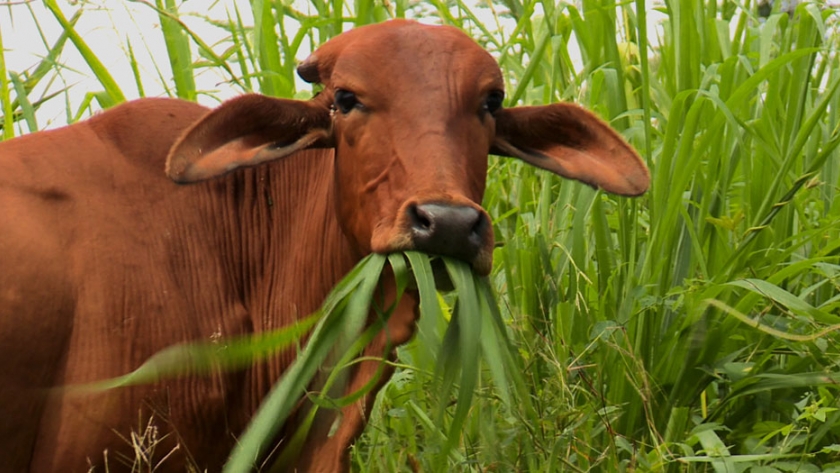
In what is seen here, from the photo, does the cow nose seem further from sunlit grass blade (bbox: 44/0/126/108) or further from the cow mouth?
sunlit grass blade (bbox: 44/0/126/108)

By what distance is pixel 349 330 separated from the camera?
292cm

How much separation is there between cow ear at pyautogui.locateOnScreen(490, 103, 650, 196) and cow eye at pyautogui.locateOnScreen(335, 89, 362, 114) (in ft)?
1.38

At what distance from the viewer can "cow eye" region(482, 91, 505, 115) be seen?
351 cm

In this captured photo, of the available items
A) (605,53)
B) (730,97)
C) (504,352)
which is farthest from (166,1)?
(504,352)

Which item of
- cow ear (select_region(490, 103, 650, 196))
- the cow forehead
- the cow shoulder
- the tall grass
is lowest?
the tall grass

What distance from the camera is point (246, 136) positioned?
3.46m

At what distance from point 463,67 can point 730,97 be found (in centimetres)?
114

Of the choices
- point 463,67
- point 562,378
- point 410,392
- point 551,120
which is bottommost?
point 410,392

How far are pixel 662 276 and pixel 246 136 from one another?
1.45 meters

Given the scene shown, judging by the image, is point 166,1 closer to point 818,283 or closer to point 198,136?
point 198,136

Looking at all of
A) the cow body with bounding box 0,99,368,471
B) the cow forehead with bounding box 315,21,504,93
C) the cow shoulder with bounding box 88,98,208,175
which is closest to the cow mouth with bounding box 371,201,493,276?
the cow forehead with bounding box 315,21,504,93

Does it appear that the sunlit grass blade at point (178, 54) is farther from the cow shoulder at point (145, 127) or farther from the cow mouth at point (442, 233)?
the cow mouth at point (442, 233)

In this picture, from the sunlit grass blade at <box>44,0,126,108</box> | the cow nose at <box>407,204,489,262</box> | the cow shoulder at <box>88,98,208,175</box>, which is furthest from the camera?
the sunlit grass blade at <box>44,0,126,108</box>

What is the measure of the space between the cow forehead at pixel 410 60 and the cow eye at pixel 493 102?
0.07 feet
